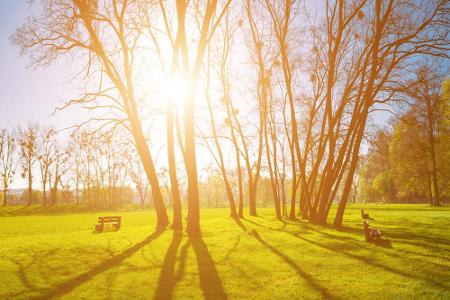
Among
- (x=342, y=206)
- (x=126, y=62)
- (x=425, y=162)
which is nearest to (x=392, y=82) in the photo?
(x=342, y=206)

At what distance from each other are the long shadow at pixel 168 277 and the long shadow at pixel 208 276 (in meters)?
0.73

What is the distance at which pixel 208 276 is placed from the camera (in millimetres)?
8094

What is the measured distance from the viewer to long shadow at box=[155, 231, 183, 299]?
6.79m

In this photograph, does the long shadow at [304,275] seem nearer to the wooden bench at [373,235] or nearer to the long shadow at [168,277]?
the long shadow at [168,277]

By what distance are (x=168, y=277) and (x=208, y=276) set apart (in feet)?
3.43

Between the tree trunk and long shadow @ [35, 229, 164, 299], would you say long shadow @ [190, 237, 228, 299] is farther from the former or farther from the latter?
the tree trunk

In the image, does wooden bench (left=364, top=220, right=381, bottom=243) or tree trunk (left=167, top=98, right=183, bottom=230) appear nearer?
wooden bench (left=364, top=220, right=381, bottom=243)

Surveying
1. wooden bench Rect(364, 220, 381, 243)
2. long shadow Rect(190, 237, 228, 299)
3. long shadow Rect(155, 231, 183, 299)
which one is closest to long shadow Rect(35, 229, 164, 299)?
long shadow Rect(155, 231, 183, 299)

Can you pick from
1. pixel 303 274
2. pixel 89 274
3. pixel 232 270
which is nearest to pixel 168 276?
pixel 232 270

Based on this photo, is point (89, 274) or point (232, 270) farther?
point (232, 270)

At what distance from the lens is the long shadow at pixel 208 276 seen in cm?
670

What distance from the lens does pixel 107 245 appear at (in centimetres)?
1312

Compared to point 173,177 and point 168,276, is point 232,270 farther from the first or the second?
point 173,177

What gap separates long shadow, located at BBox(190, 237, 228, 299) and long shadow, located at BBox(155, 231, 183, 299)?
2.38 feet
